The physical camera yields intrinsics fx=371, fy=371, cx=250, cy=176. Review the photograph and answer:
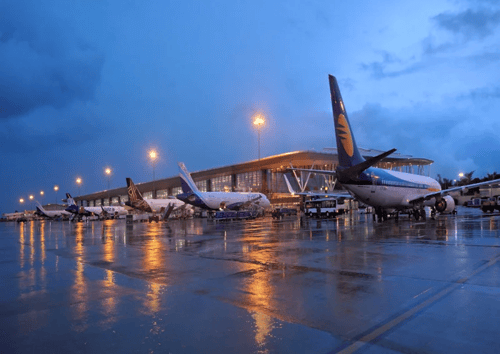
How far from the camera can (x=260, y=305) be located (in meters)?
5.88

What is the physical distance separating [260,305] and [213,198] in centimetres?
4716

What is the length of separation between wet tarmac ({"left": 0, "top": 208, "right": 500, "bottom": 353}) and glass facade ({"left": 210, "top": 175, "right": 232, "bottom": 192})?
91.4 meters

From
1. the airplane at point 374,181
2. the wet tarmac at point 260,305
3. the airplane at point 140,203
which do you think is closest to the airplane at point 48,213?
the airplane at point 140,203

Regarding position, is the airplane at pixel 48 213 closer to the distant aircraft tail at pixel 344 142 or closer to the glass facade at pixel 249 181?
the glass facade at pixel 249 181

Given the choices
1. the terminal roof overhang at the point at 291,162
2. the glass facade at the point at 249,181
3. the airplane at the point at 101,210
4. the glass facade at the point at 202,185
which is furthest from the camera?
the glass facade at the point at 202,185

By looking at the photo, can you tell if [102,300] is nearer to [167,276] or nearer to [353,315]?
[167,276]

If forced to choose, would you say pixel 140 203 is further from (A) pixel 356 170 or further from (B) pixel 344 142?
(A) pixel 356 170

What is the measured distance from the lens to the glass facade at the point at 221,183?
4087 inches

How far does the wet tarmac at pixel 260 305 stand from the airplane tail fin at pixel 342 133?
1157cm

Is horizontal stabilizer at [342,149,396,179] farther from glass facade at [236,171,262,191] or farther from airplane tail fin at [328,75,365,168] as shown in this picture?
glass facade at [236,171,262,191]

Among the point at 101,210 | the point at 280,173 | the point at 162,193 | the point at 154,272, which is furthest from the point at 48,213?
the point at 154,272

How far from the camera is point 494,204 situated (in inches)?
1575

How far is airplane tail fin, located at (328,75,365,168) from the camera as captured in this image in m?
21.2

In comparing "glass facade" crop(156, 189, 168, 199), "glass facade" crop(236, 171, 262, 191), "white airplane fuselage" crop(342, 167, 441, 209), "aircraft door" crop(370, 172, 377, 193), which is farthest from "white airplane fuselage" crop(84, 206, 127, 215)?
"aircraft door" crop(370, 172, 377, 193)
